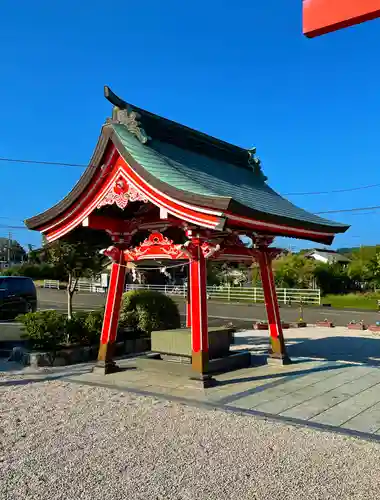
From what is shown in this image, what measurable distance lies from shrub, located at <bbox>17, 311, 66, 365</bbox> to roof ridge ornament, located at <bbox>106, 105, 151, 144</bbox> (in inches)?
187

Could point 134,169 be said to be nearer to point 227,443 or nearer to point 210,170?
point 210,170

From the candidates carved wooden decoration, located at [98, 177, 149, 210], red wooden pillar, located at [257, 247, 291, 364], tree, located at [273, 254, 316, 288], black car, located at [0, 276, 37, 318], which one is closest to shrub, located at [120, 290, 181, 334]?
red wooden pillar, located at [257, 247, 291, 364]

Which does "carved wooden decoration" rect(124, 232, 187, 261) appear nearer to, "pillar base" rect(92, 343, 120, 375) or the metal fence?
"pillar base" rect(92, 343, 120, 375)

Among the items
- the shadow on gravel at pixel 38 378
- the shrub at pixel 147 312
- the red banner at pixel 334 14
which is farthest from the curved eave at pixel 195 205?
the red banner at pixel 334 14

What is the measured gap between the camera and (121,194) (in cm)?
822

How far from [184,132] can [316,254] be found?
2626 inches

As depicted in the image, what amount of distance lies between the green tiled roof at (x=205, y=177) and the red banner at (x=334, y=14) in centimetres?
432

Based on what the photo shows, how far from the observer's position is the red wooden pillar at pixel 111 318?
898cm

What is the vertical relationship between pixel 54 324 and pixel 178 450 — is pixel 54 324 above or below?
above

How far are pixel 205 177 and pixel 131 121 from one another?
1.71 metres

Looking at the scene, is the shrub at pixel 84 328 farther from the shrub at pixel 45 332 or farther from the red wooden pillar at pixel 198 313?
the red wooden pillar at pixel 198 313

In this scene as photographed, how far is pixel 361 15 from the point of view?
244cm

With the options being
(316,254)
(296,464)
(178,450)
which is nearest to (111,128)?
(178,450)

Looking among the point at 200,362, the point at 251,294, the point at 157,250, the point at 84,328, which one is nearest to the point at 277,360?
the point at 200,362
